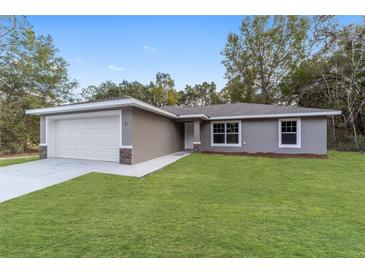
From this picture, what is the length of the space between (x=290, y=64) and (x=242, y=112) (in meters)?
14.8

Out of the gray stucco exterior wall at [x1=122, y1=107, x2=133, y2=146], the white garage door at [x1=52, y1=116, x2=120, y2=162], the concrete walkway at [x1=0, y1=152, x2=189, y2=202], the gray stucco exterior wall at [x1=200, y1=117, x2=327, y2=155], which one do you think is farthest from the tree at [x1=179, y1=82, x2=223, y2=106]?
the concrete walkway at [x1=0, y1=152, x2=189, y2=202]

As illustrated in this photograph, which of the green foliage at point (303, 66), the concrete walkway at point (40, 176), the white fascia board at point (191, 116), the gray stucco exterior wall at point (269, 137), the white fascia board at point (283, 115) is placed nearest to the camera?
the concrete walkway at point (40, 176)

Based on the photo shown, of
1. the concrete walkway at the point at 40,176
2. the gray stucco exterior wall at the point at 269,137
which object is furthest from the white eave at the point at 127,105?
the concrete walkway at the point at 40,176

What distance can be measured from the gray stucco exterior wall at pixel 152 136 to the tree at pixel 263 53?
15.9 metres

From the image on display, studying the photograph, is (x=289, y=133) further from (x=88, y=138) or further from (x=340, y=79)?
(x=88, y=138)

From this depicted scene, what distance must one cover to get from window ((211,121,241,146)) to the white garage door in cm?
689

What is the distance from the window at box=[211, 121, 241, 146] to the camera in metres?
12.6

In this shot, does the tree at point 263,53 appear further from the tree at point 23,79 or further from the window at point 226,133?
the tree at point 23,79

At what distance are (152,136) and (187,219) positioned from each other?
22.6 ft

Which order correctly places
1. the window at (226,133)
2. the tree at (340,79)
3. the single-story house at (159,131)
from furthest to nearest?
1. the tree at (340,79)
2. the window at (226,133)
3. the single-story house at (159,131)

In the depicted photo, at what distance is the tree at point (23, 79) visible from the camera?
13367mm
